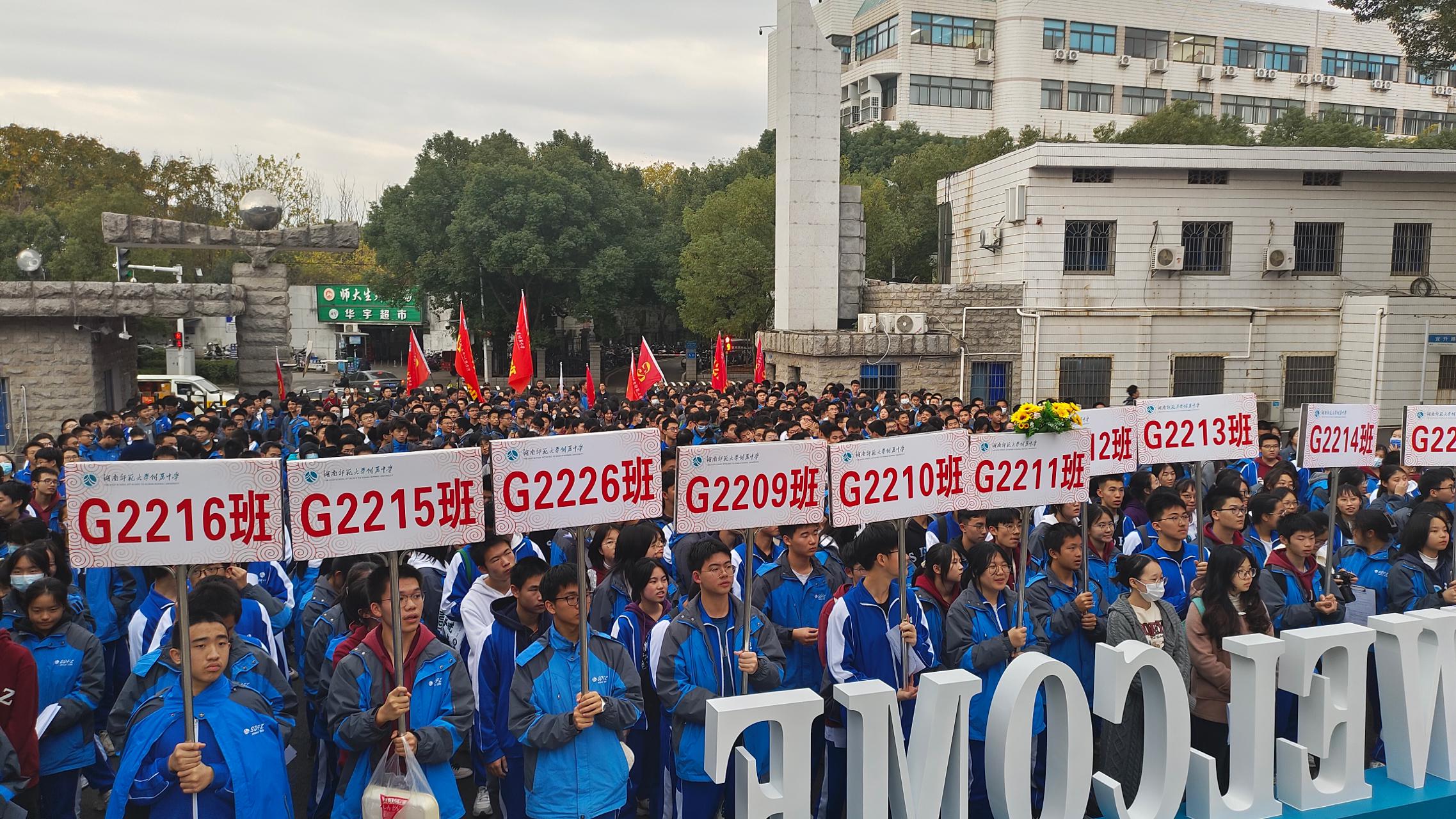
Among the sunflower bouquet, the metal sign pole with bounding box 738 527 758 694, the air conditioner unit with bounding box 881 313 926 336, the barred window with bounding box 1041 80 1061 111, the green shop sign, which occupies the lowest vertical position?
the metal sign pole with bounding box 738 527 758 694

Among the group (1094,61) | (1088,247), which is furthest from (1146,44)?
(1088,247)

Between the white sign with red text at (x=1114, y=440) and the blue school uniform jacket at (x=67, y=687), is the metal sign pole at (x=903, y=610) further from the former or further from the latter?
the blue school uniform jacket at (x=67, y=687)

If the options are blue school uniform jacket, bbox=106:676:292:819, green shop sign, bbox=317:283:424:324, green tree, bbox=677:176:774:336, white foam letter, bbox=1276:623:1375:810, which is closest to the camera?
blue school uniform jacket, bbox=106:676:292:819

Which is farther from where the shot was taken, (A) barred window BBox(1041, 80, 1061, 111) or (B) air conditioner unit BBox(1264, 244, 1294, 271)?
(A) barred window BBox(1041, 80, 1061, 111)

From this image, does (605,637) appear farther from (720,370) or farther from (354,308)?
(354,308)

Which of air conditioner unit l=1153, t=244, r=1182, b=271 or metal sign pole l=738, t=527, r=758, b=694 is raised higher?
air conditioner unit l=1153, t=244, r=1182, b=271

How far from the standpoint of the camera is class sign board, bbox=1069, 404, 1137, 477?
20.7ft

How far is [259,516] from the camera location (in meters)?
4.07

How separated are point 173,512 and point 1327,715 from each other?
532 cm

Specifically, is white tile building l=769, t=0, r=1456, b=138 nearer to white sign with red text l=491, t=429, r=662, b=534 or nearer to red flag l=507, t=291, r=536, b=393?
red flag l=507, t=291, r=536, b=393

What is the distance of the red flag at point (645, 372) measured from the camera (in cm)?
1516

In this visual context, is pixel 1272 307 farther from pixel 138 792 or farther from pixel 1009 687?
pixel 138 792

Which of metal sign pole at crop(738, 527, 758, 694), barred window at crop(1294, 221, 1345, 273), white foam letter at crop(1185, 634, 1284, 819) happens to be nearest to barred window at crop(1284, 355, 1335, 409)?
barred window at crop(1294, 221, 1345, 273)

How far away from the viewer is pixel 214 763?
389 centimetres
